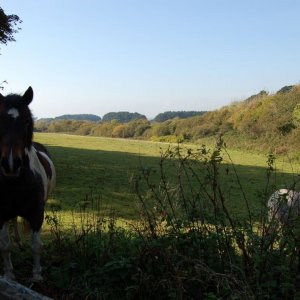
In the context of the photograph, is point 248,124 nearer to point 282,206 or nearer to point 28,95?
point 282,206

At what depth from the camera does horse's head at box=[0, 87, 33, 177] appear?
4.39m

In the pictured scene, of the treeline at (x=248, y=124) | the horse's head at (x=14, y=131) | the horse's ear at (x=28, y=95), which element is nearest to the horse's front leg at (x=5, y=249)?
the horse's head at (x=14, y=131)

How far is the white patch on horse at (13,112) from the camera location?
473 cm

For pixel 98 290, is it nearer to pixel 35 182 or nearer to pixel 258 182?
pixel 35 182

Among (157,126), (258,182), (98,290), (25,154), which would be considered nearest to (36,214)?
(25,154)

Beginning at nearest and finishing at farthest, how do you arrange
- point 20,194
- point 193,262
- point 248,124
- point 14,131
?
point 193,262 < point 14,131 < point 20,194 < point 248,124

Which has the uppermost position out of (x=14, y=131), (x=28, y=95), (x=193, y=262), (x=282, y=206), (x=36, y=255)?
(x=28, y=95)

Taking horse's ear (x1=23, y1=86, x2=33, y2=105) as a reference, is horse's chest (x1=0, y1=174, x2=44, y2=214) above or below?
below

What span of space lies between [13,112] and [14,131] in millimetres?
266

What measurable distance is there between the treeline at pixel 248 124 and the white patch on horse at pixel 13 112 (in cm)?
1510

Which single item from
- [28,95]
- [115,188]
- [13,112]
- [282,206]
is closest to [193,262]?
[282,206]

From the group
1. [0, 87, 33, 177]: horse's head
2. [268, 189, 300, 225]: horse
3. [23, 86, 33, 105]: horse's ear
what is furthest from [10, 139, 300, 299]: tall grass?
[23, 86, 33, 105]: horse's ear

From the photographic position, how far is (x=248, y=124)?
38.8 metres

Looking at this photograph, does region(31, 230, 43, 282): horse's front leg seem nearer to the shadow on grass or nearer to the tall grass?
the tall grass
